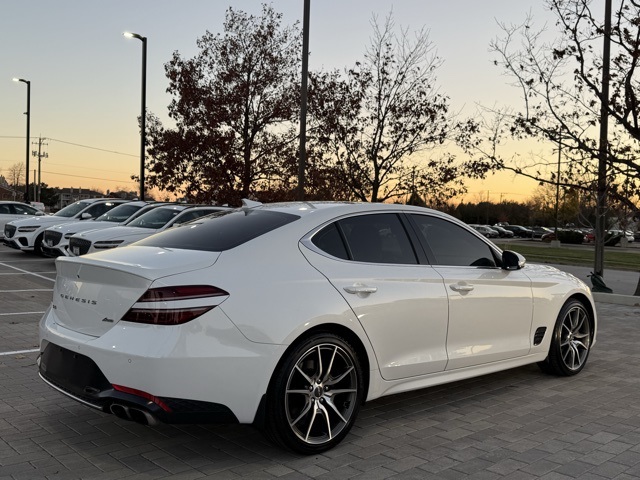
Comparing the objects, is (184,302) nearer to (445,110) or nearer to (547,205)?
(445,110)

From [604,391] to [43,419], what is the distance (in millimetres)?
4742

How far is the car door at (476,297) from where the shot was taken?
508 cm

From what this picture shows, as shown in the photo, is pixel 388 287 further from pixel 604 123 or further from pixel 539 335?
pixel 604 123

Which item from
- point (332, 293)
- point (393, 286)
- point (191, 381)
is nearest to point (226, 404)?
point (191, 381)

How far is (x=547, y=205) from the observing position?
73.4m

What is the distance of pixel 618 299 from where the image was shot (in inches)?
490

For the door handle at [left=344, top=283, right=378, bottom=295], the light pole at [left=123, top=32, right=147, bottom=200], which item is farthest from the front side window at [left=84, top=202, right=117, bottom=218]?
the door handle at [left=344, top=283, right=378, bottom=295]

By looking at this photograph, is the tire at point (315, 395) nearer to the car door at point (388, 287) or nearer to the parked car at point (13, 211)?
the car door at point (388, 287)

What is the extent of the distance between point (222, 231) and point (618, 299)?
33.7 feet

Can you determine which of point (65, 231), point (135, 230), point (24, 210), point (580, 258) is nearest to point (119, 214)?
point (65, 231)

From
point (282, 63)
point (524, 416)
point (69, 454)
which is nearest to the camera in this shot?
point (69, 454)

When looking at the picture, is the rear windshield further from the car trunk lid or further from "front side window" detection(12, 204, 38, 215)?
"front side window" detection(12, 204, 38, 215)

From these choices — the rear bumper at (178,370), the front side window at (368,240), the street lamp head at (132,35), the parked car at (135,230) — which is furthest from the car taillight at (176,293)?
the street lamp head at (132,35)

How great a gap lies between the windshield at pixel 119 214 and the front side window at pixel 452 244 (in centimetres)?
1215
